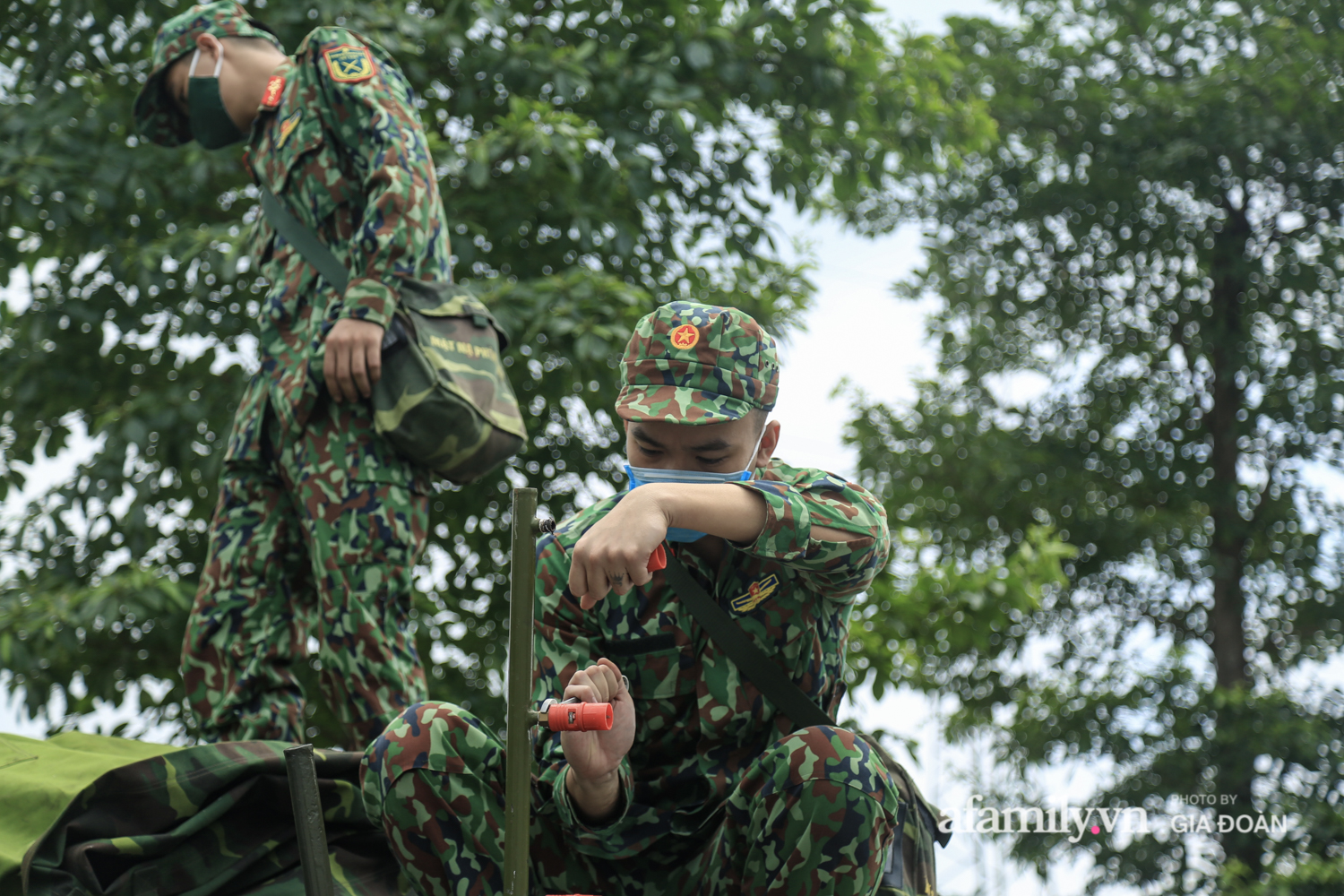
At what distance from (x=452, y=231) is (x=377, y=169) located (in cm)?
200

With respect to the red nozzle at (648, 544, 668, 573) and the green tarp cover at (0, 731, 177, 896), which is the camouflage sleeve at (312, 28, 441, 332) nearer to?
the green tarp cover at (0, 731, 177, 896)

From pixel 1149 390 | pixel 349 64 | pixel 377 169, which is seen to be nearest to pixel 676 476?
pixel 377 169

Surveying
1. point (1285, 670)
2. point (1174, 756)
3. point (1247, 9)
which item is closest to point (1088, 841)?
point (1174, 756)

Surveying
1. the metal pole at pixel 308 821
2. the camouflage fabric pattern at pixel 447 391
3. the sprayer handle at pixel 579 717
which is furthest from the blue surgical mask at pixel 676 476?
the camouflage fabric pattern at pixel 447 391

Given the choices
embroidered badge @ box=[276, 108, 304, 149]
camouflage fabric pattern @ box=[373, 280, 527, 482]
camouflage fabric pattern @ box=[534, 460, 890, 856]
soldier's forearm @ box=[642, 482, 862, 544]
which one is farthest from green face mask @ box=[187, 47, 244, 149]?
soldier's forearm @ box=[642, 482, 862, 544]

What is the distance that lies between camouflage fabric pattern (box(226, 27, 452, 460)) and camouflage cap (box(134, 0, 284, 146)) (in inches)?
9.6

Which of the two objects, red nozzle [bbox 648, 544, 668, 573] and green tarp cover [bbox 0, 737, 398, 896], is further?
green tarp cover [bbox 0, 737, 398, 896]

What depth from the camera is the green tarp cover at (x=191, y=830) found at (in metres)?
1.82

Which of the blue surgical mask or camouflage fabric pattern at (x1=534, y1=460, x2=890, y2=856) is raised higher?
the blue surgical mask

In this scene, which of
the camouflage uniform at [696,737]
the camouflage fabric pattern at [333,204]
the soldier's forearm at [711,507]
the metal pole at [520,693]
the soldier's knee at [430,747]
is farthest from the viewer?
the camouflage fabric pattern at [333,204]

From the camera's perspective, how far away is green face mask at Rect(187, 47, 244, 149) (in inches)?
120

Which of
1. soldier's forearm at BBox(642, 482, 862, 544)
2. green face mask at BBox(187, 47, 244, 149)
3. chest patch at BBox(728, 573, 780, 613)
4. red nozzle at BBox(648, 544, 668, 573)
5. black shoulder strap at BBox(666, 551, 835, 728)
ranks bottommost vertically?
black shoulder strap at BBox(666, 551, 835, 728)

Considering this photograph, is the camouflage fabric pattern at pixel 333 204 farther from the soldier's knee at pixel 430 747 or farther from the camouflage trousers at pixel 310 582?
the soldier's knee at pixel 430 747

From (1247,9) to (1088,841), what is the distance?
7.57 metres
